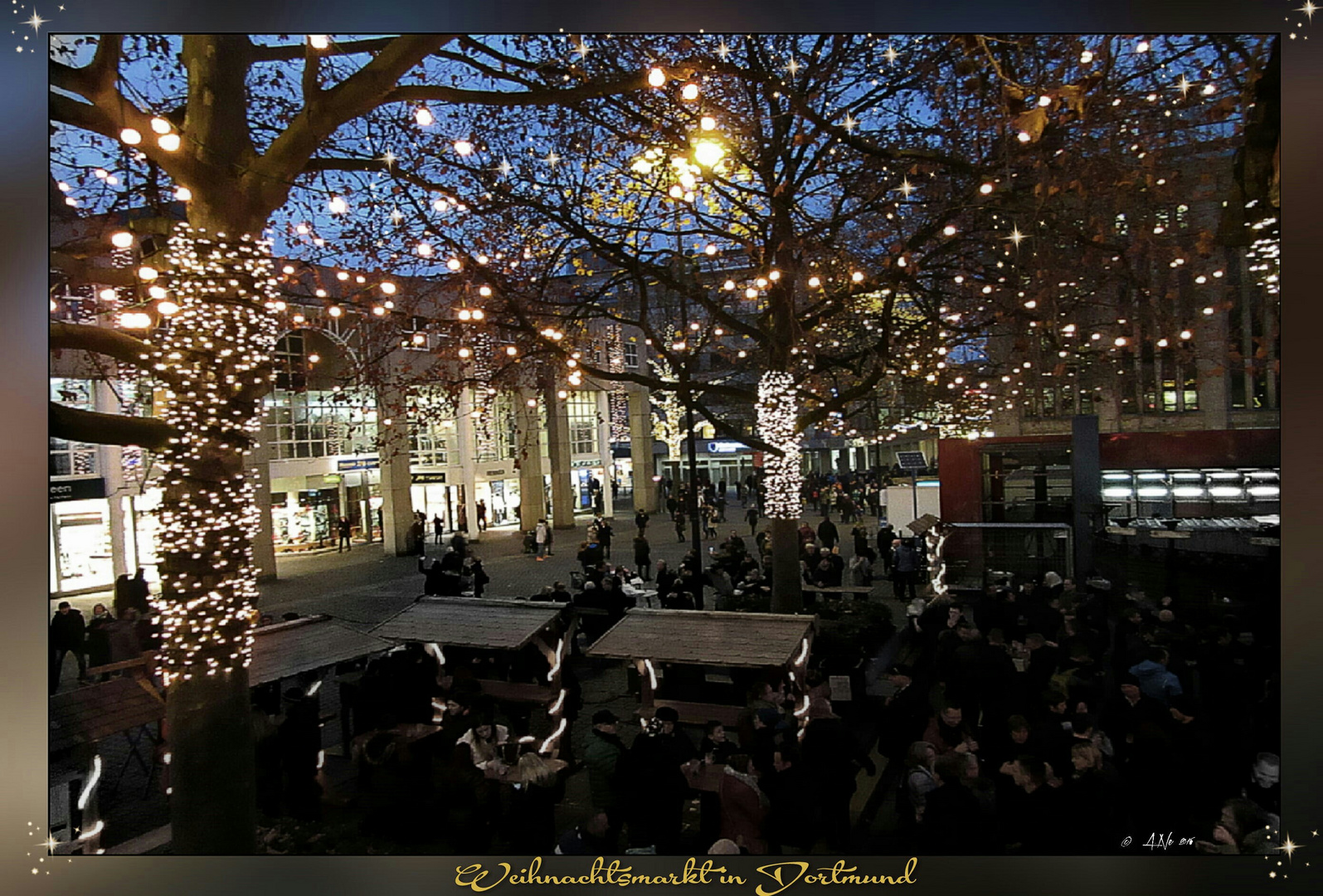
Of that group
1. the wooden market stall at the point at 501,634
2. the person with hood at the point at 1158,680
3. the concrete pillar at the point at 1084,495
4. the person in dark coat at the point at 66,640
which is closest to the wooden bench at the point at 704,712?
the wooden market stall at the point at 501,634

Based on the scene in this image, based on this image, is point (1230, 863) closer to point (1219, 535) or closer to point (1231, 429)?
point (1231, 429)

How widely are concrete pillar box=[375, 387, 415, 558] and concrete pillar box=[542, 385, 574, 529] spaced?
2071 millimetres

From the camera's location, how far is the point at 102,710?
515cm

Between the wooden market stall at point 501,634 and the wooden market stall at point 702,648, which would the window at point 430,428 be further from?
the wooden market stall at point 702,648

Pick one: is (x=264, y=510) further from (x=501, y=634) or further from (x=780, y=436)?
(x=780, y=436)

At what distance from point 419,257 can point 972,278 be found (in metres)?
5.72

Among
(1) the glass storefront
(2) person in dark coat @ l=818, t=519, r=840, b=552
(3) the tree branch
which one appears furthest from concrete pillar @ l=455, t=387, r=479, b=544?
(2) person in dark coat @ l=818, t=519, r=840, b=552

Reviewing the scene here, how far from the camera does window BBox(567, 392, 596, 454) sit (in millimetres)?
9852

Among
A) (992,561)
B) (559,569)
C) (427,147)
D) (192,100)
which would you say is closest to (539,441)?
(559,569)

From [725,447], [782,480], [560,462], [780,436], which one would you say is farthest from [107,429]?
[725,447]

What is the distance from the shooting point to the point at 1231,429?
24.4 ft

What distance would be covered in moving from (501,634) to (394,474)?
8.19 ft

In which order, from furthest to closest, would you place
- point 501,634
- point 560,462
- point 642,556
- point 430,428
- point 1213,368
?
point 642,556 → point 560,462 → point 430,428 → point 501,634 → point 1213,368

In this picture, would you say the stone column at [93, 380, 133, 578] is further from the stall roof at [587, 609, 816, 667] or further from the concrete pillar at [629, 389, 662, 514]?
the concrete pillar at [629, 389, 662, 514]
